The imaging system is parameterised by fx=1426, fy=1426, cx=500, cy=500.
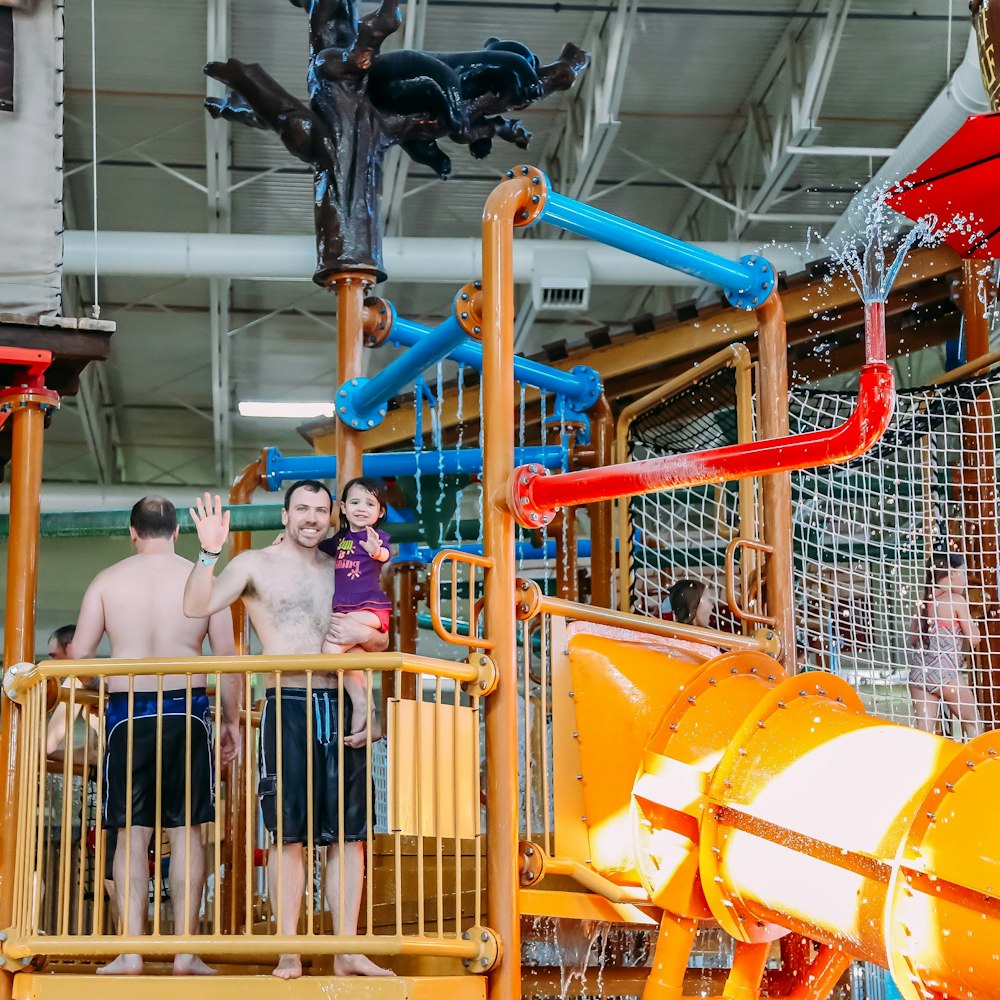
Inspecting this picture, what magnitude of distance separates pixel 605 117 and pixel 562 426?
19.5 feet

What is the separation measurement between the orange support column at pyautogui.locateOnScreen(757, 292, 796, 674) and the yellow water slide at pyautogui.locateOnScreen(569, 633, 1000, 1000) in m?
0.66

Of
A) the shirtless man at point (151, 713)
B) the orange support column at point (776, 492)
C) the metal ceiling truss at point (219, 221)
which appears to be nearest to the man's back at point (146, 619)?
→ the shirtless man at point (151, 713)

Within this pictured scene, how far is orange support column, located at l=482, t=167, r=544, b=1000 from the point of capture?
421cm

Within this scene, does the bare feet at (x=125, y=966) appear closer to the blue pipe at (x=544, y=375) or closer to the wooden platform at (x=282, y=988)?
the wooden platform at (x=282, y=988)

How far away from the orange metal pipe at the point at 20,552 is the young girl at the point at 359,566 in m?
1.13

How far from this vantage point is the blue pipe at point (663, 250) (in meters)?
5.02

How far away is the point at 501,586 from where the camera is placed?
4406 millimetres

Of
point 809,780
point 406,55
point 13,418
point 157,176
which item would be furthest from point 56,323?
point 157,176

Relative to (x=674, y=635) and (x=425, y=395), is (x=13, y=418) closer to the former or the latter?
(x=674, y=635)

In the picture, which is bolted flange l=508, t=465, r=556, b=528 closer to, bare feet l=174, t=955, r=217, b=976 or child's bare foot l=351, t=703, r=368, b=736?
child's bare foot l=351, t=703, r=368, b=736

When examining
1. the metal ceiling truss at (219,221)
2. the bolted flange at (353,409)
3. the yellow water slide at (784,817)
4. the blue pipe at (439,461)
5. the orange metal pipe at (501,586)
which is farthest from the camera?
the metal ceiling truss at (219,221)

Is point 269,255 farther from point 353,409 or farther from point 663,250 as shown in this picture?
point 663,250

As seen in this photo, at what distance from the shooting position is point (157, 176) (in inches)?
604

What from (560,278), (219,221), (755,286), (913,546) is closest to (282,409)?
(219,221)
